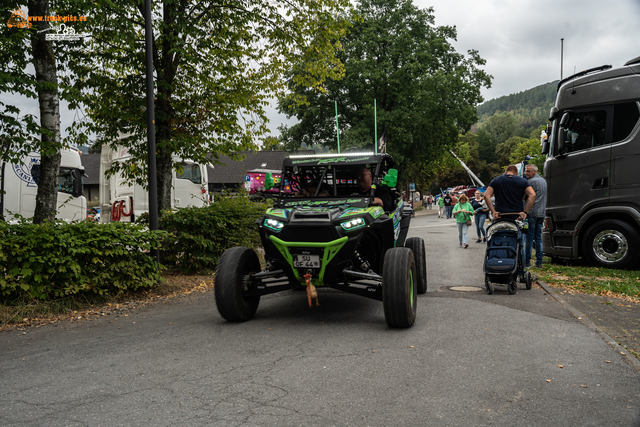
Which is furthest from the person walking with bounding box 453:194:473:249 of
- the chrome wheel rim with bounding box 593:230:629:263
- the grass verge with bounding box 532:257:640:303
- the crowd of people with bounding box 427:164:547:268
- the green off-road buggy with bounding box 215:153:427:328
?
the green off-road buggy with bounding box 215:153:427:328

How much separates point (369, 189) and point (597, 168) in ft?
19.4

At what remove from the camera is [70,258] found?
6836mm

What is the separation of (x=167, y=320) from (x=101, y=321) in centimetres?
87

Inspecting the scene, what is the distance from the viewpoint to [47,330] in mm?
6207

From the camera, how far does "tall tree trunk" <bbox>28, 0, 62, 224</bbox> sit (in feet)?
26.3

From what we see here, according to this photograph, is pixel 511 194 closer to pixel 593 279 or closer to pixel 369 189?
pixel 593 279

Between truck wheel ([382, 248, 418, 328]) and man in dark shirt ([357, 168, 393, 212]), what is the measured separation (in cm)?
147

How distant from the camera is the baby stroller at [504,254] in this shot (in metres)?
7.83

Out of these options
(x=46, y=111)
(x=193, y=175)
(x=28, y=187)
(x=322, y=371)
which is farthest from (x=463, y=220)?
(x=28, y=187)

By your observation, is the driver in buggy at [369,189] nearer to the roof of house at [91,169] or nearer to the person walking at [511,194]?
the person walking at [511,194]

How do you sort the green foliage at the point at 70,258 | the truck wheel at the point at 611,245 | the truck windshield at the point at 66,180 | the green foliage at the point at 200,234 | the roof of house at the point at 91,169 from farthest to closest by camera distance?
the roof of house at the point at 91,169 < the truck windshield at the point at 66,180 < the truck wheel at the point at 611,245 < the green foliage at the point at 200,234 < the green foliage at the point at 70,258

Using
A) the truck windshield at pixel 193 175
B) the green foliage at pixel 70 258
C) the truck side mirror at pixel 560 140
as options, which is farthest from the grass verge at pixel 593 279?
the truck windshield at pixel 193 175

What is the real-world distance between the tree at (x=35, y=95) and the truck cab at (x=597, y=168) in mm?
9866

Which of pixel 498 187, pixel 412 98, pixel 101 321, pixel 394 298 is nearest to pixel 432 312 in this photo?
pixel 394 298
